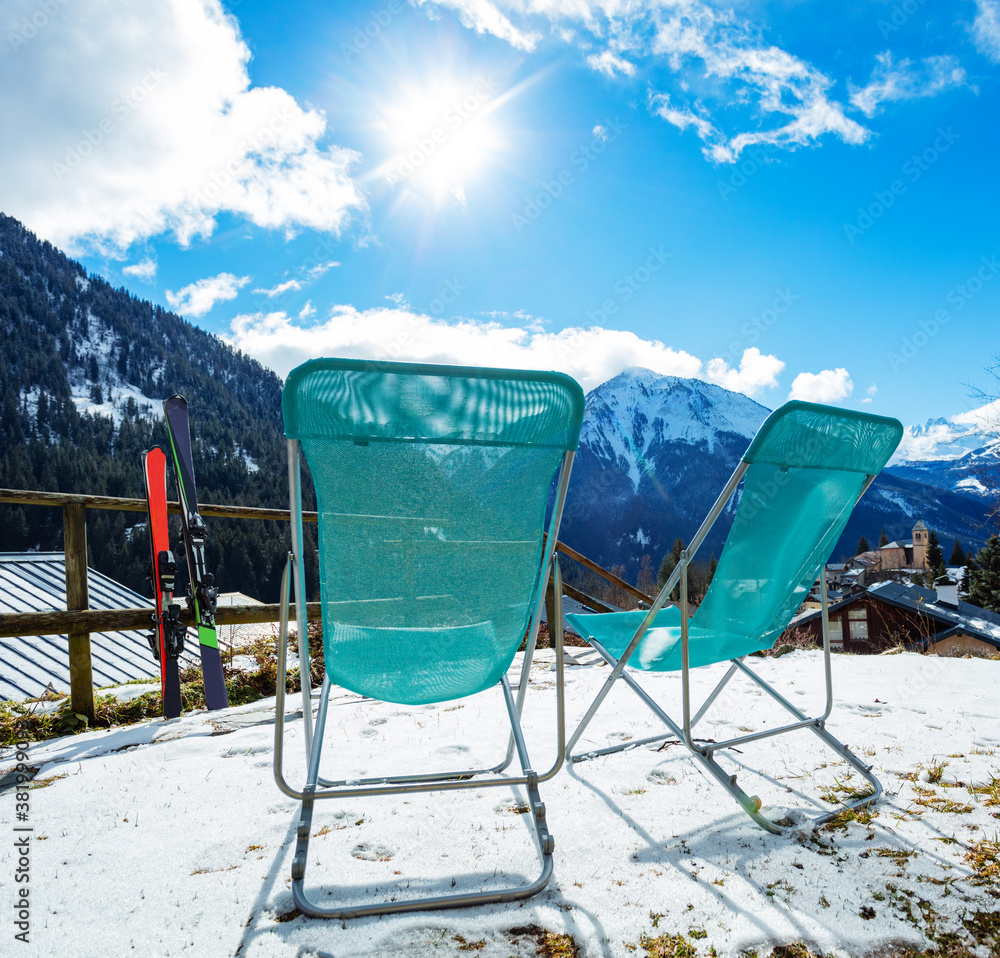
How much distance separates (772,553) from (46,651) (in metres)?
12.2

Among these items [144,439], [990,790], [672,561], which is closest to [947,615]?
[672,561]

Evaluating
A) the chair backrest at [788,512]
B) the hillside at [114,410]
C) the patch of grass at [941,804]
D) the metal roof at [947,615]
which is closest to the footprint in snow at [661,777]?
the chair backrest at [788,512]

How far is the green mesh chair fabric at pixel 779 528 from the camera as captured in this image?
193 centimetres

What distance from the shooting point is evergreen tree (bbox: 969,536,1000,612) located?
40.9 metres

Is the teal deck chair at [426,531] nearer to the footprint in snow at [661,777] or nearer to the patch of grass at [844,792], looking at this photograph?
the footprint in snow at [661,777]

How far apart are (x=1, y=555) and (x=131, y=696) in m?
13.3

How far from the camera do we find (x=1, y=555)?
13.5 meters

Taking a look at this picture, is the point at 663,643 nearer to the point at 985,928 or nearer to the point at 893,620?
the point at 985,928

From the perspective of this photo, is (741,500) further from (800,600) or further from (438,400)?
(438,400)

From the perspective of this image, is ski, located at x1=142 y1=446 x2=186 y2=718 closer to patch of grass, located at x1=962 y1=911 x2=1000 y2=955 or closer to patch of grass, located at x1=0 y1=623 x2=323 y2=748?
patch of grass, located at x1=0 y1=623 x2=323 y2=748

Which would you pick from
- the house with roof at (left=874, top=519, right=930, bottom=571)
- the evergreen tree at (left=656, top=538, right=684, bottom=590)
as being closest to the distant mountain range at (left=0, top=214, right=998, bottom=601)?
the house with roof at (left=874, top=519, right=930, bottom=571)

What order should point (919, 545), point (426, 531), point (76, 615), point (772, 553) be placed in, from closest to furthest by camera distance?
point (426, 531) → point (772, 553) → point (76, 615) → point (919, 545)

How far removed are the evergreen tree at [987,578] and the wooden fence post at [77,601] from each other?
51.1m

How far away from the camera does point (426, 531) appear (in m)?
1.63
